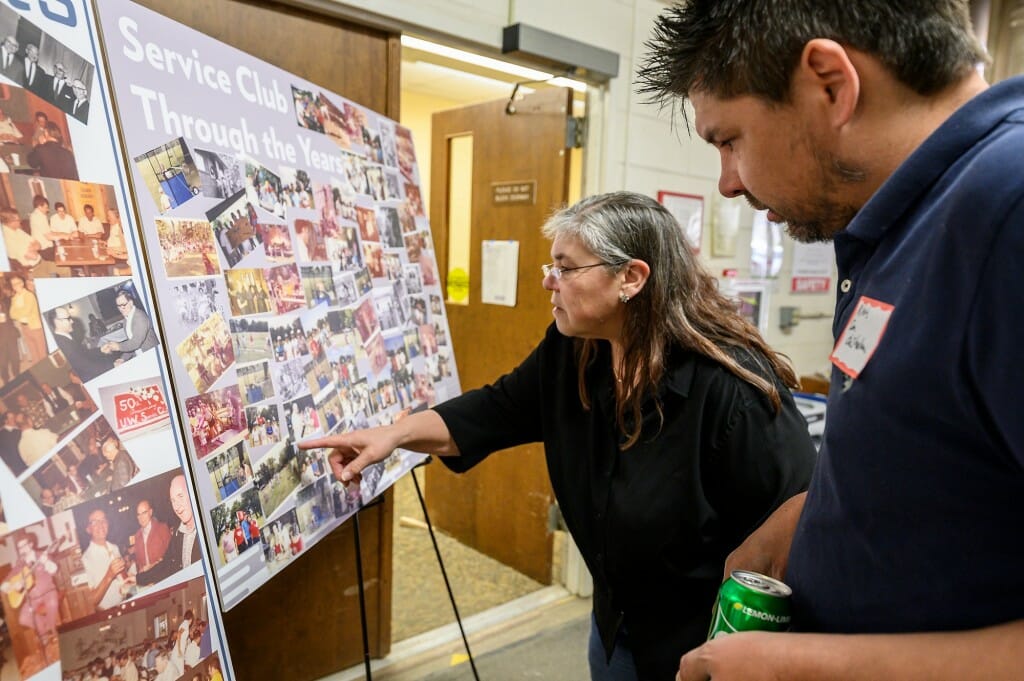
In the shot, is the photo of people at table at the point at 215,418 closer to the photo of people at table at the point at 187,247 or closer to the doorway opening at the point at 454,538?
the photo of people at table at the point at 187,247

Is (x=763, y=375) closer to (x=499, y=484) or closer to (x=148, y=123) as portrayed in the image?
(x=148, y=123)

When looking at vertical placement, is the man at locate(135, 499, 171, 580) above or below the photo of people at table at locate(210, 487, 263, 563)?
above

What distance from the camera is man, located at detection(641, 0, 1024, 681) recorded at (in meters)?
0.48

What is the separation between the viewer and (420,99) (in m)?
5.44

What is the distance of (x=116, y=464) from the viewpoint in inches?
31.8

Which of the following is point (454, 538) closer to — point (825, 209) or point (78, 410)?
point (78, 410)

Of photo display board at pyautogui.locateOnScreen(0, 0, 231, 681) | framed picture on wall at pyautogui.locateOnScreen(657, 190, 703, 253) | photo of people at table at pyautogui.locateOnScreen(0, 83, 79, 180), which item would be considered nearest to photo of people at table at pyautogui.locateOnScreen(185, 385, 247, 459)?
photo display board at pyautogui.locateOnScreen(0, 0, 231, 681)

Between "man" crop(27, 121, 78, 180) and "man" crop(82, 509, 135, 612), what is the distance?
36 centimetres

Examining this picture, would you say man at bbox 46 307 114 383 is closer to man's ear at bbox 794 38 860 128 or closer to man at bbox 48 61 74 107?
man at bbox 48 61 74 107

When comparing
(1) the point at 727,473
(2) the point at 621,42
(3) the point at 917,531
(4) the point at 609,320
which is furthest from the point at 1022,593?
(2) the point at 621,42

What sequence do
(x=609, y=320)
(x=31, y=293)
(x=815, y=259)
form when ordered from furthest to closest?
(x=815, y=259), (x=609, y=320), (x=31, y=293)

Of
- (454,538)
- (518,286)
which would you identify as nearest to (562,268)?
(518,286)

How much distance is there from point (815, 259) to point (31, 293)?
3513 millimetres

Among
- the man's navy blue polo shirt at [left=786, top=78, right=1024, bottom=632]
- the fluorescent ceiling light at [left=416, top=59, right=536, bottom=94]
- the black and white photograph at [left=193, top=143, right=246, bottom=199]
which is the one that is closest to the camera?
the man's navy blue polo shirt at [left=786, top=78, right=1024, bottom=632]
